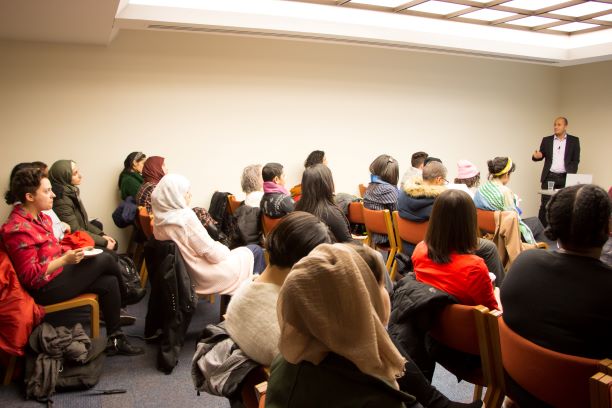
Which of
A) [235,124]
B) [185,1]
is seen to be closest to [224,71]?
[235,124]

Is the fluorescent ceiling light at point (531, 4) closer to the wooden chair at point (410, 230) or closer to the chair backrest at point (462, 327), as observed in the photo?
the wooden chair at point (410, 230)

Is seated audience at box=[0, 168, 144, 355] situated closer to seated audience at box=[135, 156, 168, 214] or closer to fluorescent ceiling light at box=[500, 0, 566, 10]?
seated audience at box=[135, 156, 168, 214]

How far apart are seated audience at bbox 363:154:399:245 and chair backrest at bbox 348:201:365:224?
140 mm

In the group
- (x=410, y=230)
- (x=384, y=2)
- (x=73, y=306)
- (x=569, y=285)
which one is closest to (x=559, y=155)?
(x=384, y=2)

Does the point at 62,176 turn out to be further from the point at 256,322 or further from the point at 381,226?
the point at 256,322

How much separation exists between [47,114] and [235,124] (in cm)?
200

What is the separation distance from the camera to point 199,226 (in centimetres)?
320

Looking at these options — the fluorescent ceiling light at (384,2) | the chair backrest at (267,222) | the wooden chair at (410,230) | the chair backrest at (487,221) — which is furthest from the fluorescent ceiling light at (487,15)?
the chair backrest at (267,222)

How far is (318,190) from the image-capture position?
136 inches

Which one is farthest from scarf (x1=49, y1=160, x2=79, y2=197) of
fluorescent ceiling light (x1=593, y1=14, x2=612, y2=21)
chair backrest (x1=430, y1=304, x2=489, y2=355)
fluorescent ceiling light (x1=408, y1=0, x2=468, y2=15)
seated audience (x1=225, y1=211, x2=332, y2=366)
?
fluorescent ceiling light (x1=593, y1=14, x2=612, y2=21)

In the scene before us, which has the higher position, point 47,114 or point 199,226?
point 47,114

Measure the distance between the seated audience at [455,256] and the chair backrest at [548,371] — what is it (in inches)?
13.4

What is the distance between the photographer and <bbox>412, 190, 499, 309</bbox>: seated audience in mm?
2135

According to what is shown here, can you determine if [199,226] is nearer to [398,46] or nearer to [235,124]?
[235,124]
